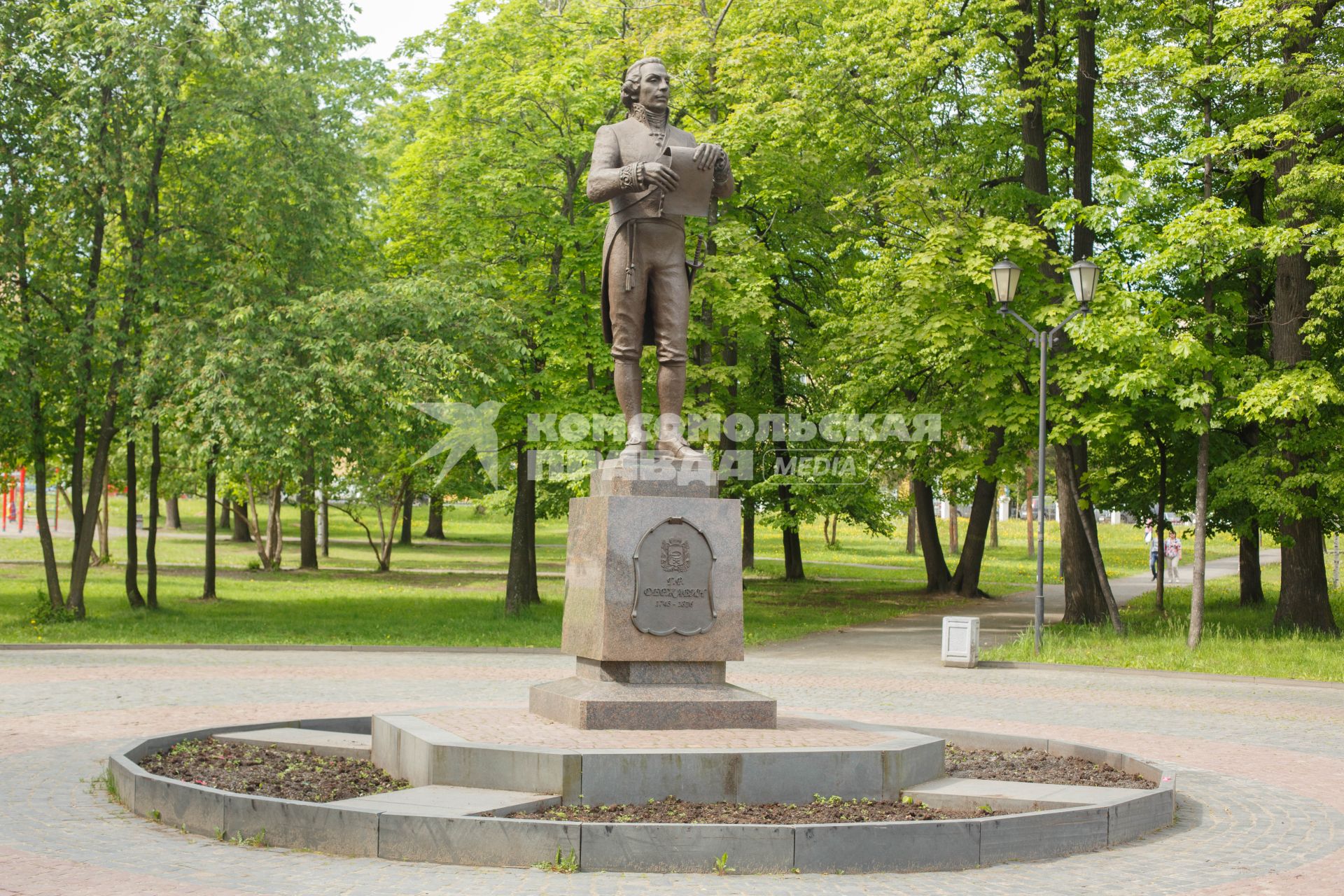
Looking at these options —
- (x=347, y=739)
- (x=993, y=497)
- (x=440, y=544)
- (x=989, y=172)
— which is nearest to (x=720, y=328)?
(x=989, y=172)

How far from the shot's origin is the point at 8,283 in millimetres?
20703

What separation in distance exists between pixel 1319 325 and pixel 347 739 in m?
15.9

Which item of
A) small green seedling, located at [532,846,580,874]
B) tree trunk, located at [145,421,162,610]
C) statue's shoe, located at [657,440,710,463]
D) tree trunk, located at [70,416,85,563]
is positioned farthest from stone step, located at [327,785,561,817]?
tree trunk, located at [145,421,162,610]

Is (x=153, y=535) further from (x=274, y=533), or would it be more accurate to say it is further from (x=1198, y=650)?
(x=1198, y=650)

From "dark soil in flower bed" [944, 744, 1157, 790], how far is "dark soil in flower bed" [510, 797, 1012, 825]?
1180mm

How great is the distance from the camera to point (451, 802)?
741cm

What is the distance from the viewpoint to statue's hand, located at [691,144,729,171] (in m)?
9.61

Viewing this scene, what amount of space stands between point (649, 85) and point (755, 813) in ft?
17.7

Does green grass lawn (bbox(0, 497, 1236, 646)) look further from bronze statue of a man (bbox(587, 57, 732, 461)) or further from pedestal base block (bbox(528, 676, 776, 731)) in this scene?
pedestal base block (bbox(528, 676, 776, 731))

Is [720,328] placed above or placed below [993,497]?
above

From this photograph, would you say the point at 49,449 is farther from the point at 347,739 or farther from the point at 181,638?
the point at 347,739

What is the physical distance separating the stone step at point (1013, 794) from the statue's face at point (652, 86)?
17.3 ft

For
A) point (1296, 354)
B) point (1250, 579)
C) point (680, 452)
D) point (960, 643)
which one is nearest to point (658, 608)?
point (680, 452)

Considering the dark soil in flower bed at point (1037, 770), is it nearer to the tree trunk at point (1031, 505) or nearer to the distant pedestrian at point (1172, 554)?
the tree trunk at point (1031, 505)
